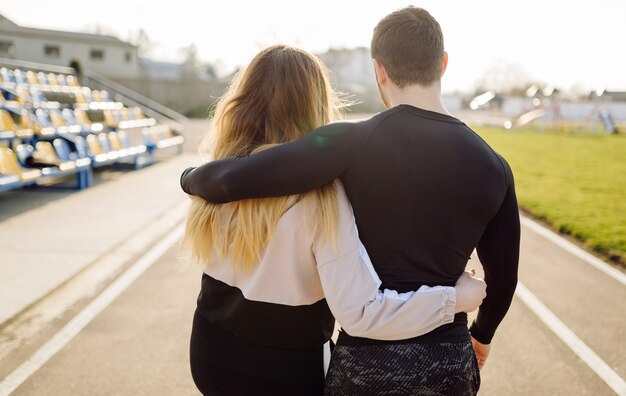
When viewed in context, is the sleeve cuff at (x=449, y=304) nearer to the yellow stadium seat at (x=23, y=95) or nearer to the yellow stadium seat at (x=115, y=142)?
the yellow stadium seat at (x=115, y=142)

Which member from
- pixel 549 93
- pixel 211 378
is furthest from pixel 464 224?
pixel 549 93

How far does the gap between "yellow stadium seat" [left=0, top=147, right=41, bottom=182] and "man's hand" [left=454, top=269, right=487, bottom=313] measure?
8643 mm

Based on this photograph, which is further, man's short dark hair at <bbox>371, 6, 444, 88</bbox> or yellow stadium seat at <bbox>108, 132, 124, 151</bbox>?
yellow stadium seat at <bbox>108, 132, 124, 151</bbox>

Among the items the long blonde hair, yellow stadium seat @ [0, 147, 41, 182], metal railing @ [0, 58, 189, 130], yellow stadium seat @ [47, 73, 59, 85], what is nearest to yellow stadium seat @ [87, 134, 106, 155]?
yellow stadium seat @ [0, 147, 41, 182]

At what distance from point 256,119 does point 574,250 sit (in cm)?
655

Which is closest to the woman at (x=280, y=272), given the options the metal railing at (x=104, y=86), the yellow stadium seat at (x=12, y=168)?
the yellow stadium seat at (x=12, y=168)

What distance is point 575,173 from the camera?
14617 mm

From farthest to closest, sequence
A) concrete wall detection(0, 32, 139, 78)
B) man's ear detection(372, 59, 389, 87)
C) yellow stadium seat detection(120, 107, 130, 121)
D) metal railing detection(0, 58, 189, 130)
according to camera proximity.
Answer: concrete wall detection(0, 32, 139, 78) → metal railing detection(0, 58, 189, 130) → yellow stadium seat detection(120, 107, 130, 121) → man's ear detection(372, 59, 389, 87)

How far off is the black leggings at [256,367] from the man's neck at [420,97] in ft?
2.65

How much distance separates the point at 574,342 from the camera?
4.25 m

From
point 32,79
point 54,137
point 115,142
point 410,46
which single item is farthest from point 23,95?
point 410,46

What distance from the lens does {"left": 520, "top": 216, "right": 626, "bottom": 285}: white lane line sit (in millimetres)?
6138

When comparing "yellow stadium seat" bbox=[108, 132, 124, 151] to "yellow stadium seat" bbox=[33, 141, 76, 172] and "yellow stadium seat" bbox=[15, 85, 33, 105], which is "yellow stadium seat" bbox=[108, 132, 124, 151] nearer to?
"yellow stadium seat" bbox=[15, 85, 33, 105]

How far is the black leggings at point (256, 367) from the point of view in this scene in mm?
1665
